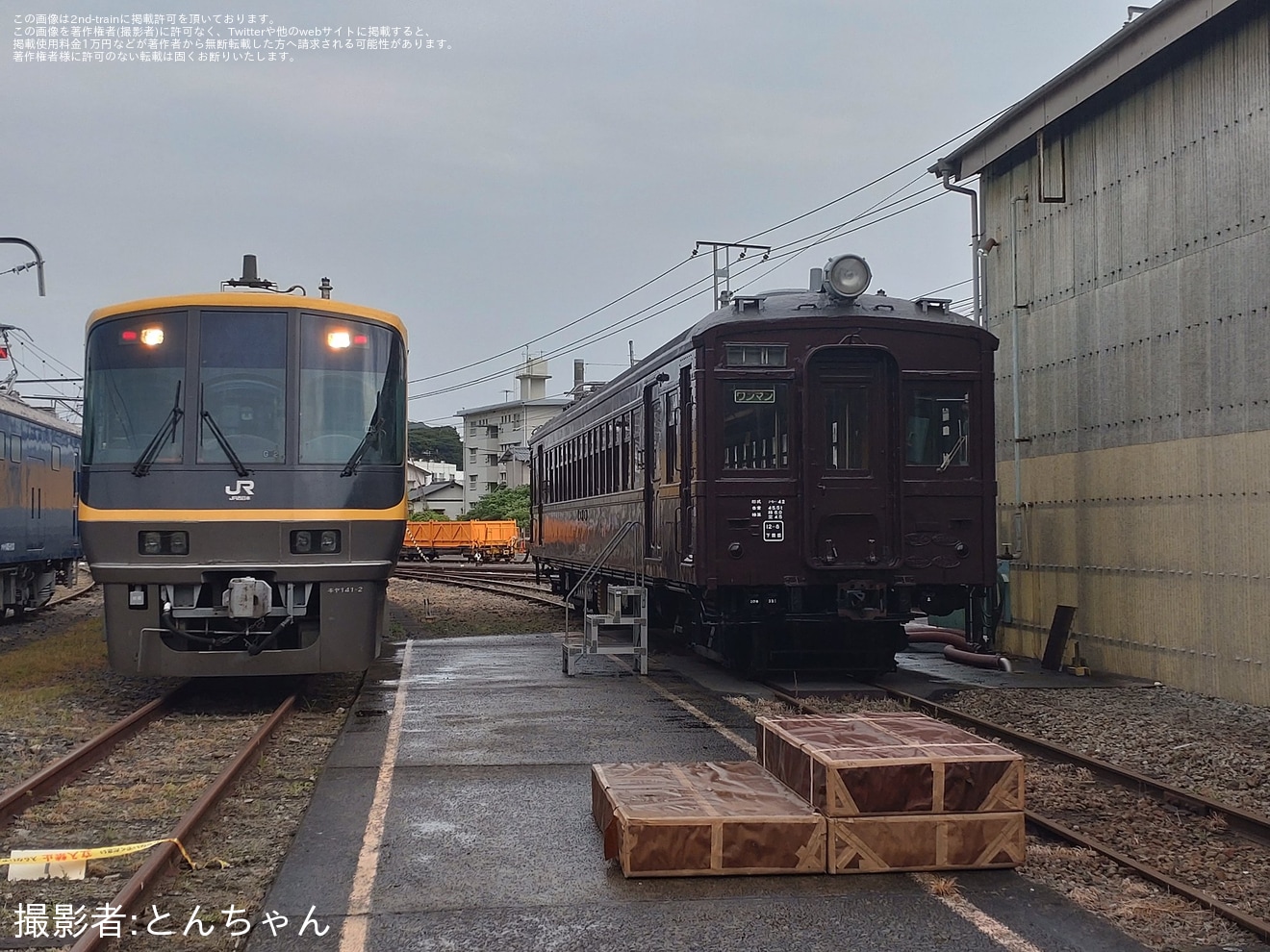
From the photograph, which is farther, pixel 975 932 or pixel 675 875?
pixel 675 875

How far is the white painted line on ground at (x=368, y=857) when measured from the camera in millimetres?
5047

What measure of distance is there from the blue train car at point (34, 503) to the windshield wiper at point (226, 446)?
24.9 feet

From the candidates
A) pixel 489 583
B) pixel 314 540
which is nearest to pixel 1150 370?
pixel 314 540

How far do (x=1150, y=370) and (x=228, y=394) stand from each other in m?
8.25

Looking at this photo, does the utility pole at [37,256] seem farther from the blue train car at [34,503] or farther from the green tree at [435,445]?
the green tree at [435,445]

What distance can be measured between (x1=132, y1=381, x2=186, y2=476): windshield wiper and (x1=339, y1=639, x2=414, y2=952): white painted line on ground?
2734 mm

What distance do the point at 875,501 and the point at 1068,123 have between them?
16.7 feet

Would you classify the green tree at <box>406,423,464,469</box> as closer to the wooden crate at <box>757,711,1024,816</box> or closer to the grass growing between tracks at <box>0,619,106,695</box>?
Answer: the grass growing between tracks at <box>0,619,106,695</box>

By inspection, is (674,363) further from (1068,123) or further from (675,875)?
(675,875)

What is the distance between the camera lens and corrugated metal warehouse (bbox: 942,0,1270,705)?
10.7 meters

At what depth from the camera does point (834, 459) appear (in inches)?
453

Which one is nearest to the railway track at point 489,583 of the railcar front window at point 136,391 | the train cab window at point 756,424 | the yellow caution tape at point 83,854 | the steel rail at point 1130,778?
the train cab window at point 756,424

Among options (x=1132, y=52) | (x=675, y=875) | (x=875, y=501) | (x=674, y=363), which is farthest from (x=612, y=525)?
(x=675, y=875)

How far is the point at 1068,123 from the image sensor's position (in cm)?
1359
